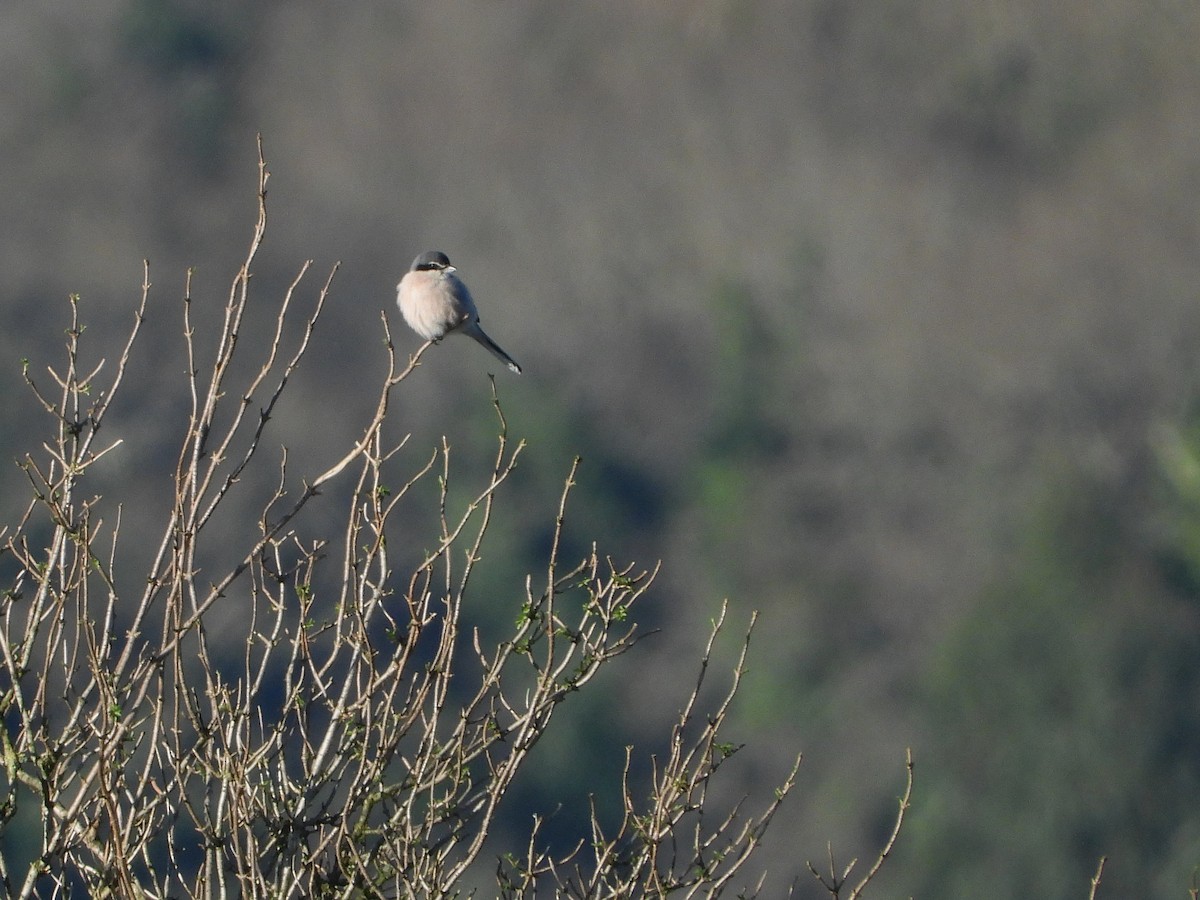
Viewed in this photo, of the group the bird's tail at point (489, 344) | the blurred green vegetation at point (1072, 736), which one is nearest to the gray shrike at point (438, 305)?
the bird's tail at point (489, 344)

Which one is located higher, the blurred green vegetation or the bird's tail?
the bird's tail

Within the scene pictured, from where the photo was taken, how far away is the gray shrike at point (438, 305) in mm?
5191

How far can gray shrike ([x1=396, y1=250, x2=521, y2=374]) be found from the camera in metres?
5.19

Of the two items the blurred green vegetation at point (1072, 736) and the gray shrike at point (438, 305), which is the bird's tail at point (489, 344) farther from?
the blurred green vegetation at point (1072, 736)

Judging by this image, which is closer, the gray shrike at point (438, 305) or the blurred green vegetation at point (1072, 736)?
the gray shrike at point (438, 305)

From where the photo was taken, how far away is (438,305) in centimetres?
520

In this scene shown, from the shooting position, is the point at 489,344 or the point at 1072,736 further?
the point at 1072,736

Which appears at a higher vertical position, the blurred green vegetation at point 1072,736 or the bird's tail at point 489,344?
the bird's tail at point 489,344

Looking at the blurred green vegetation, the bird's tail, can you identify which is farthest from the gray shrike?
the blurred green vegetation

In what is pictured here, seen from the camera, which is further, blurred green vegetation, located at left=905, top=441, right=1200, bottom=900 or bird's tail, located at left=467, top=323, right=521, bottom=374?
blurred green vegetation, located at left=905, top=441, right=1200, bottom=900

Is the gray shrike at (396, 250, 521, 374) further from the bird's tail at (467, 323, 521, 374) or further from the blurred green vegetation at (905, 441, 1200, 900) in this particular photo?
the blurred green vegetation at (905, 441, 1200, 900)

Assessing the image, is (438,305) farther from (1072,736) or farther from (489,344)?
(1072,736)

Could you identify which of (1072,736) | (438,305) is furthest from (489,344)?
(1072,736)

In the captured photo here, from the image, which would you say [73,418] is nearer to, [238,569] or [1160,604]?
[238,569]
